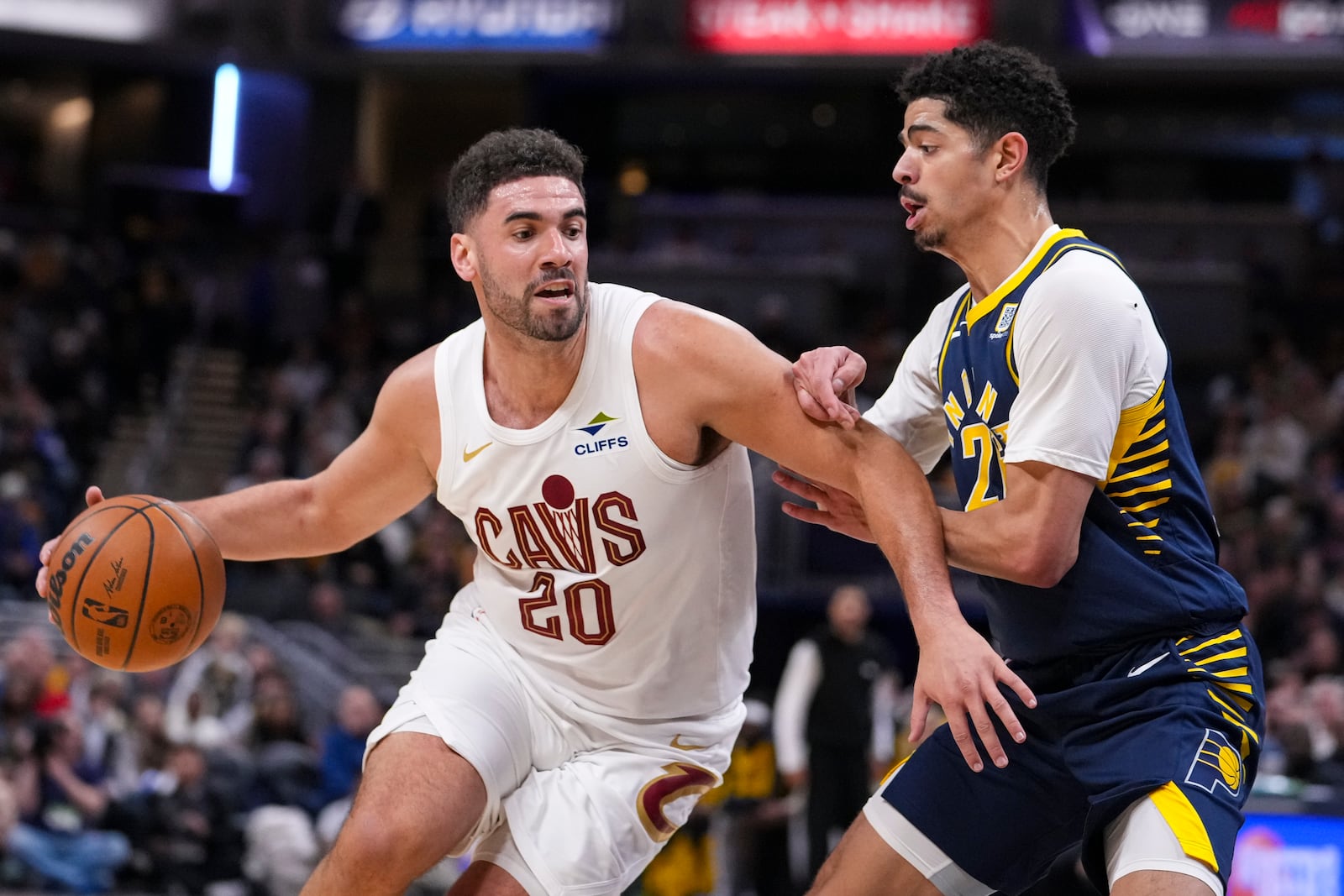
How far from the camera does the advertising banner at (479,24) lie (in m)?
16.2

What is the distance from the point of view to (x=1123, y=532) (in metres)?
3.50

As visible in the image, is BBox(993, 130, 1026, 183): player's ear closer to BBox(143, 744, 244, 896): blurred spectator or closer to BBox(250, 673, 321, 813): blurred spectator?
BBox(250, 673, 321, 813): blurred spectator

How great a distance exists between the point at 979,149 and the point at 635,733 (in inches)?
65.5

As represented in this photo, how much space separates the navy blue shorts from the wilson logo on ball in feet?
6.91

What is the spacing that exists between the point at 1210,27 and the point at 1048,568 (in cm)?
1258

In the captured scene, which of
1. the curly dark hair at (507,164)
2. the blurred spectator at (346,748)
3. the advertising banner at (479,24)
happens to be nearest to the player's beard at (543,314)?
the curly dark hair at (507,164)

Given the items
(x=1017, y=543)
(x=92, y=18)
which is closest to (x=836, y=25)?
(x=92, y=18)

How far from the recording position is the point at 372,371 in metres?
16.8

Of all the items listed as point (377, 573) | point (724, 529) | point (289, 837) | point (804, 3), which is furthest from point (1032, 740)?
point (804, 3)

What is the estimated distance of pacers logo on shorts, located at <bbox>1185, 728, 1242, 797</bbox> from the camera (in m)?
3.32

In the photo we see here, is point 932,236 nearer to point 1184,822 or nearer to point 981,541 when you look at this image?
point 981,541

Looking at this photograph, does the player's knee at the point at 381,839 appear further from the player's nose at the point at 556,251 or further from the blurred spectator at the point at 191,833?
the blurred spectator at the point at 191,833

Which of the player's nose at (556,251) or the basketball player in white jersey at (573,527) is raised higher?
the player's nose at (556,251)

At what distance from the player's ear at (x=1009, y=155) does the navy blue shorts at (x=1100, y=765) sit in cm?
111
